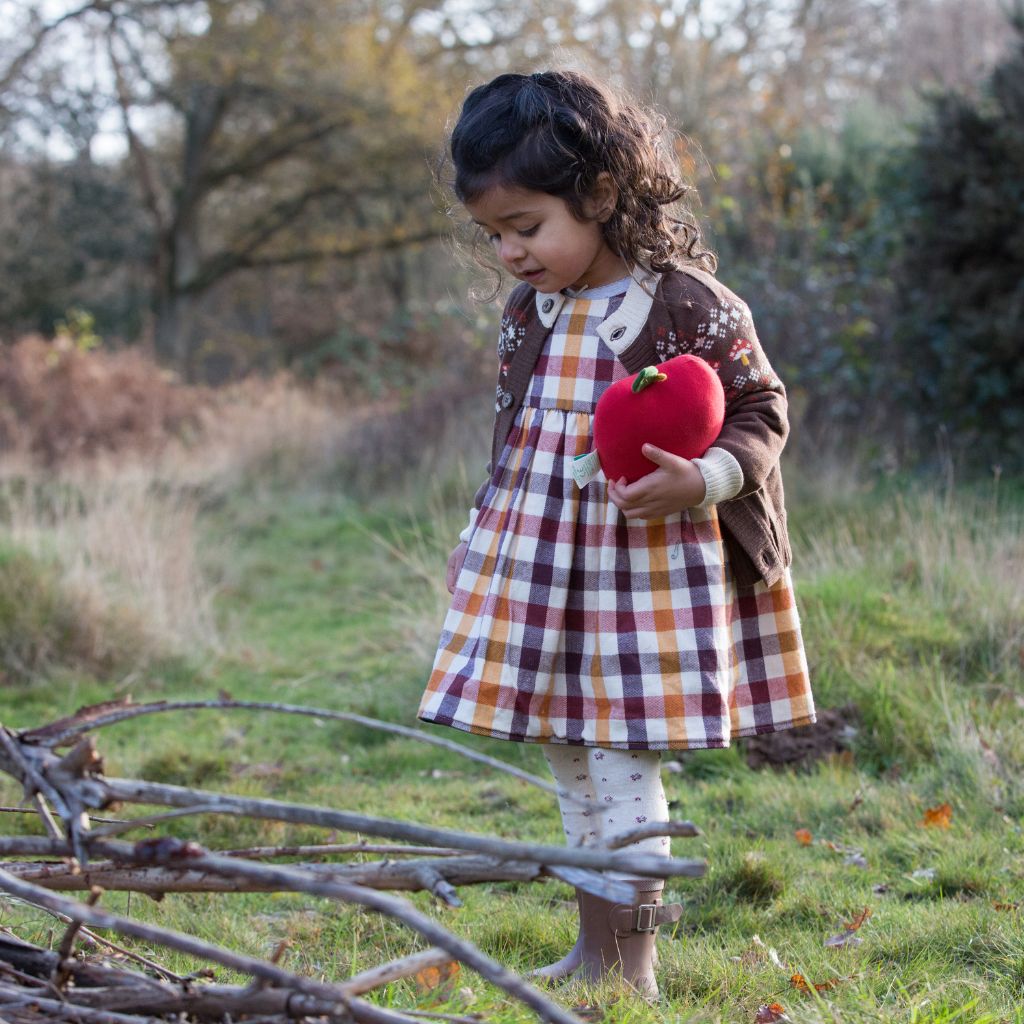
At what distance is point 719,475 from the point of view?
89.0 inches

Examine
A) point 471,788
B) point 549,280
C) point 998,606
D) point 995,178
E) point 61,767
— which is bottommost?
point 471,788

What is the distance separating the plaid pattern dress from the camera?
7.60ft

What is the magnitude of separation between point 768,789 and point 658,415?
71.4 inches

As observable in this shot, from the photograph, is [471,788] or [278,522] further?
[278,522]

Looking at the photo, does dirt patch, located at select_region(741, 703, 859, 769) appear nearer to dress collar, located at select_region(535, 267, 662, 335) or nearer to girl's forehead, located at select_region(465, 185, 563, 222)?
dress collar, located at select_region(535, 267, 662, 335)

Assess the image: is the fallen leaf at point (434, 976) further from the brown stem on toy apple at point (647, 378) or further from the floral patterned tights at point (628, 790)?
the brown stem on toy apple at point (647, 378)

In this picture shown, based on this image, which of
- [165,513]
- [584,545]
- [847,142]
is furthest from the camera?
[847,142]

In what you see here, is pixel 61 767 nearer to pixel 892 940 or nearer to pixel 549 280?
pixel 549 280

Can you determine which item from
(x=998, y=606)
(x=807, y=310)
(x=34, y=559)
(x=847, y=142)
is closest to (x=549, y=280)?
(x=998, y=606)

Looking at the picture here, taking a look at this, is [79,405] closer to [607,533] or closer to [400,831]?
[607,533]

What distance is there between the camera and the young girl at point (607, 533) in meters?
2.32

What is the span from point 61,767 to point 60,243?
20.3 meters

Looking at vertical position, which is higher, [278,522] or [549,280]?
[549,280]

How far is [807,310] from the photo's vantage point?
873cm
